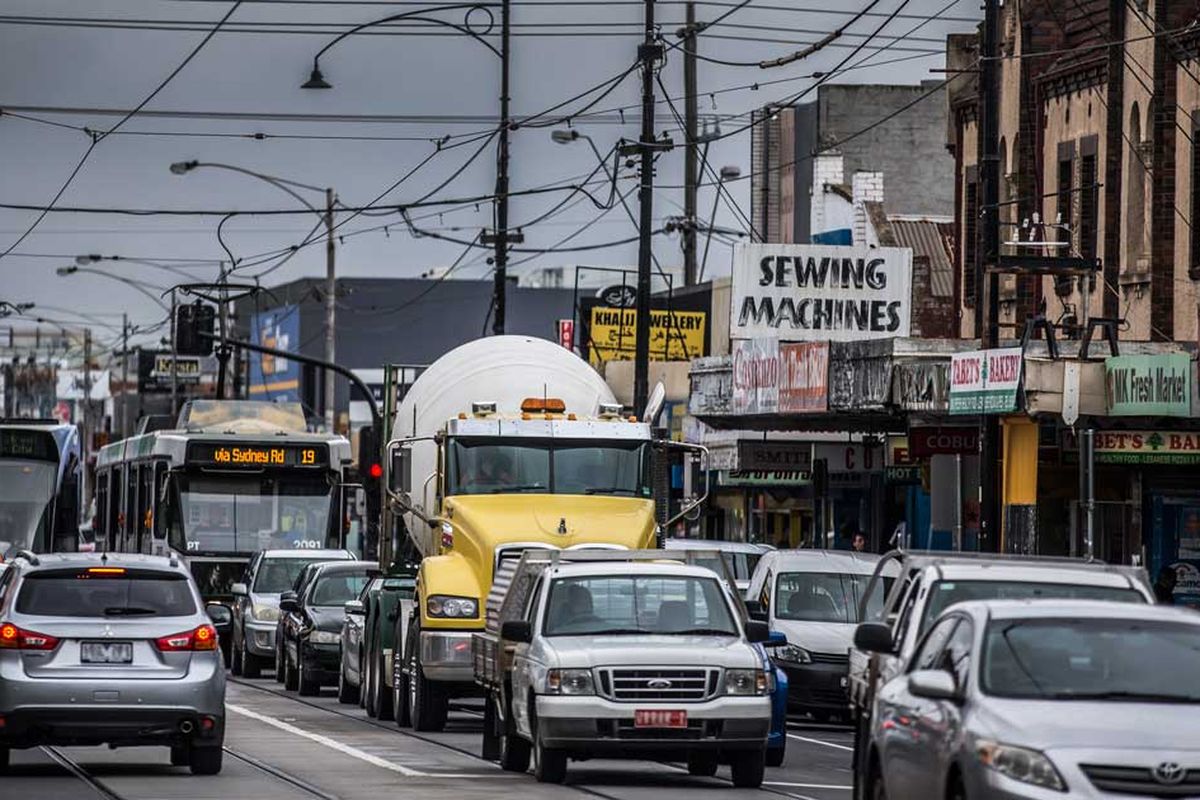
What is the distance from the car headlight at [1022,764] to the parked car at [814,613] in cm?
1621

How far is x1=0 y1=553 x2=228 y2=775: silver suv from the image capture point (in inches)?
791

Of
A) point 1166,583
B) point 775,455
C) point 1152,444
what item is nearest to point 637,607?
point 1152,444

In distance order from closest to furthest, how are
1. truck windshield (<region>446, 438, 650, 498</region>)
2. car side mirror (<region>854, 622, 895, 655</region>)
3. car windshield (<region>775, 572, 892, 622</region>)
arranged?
car side mirror (<region>854, 622, 895, 655</region>), truck windshield (<region>446, 438, 650, 498</region>), car windshield (<region>775, 572, 892, 622</region>)

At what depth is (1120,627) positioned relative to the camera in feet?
46.0

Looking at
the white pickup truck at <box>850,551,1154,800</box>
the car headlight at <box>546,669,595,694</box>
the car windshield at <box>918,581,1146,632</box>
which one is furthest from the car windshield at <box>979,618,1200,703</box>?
the car headlight at <box>546,669,595,694</box>

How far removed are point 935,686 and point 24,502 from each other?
91.2 feet

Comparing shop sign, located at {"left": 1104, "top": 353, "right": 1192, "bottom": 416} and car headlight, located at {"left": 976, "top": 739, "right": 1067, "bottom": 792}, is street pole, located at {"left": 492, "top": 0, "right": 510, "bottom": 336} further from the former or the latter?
car headlight, located at {"left": 976, "top": 739, "right": 1067, "bottom": 792}

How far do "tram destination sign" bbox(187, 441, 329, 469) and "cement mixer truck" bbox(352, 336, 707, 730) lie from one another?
12.1 metres

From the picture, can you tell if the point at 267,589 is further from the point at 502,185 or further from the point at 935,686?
the point at 935,686

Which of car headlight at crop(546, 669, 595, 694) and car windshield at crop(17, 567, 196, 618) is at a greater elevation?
car windshield at crop(17, 567, 196, 618)

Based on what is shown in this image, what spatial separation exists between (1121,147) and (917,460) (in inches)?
205

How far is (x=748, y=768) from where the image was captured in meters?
20.5

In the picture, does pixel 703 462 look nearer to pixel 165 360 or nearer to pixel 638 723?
pixel 638 723

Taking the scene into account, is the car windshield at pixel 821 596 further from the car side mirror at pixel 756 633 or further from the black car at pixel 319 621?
the car side mirror at pixel 756 633
